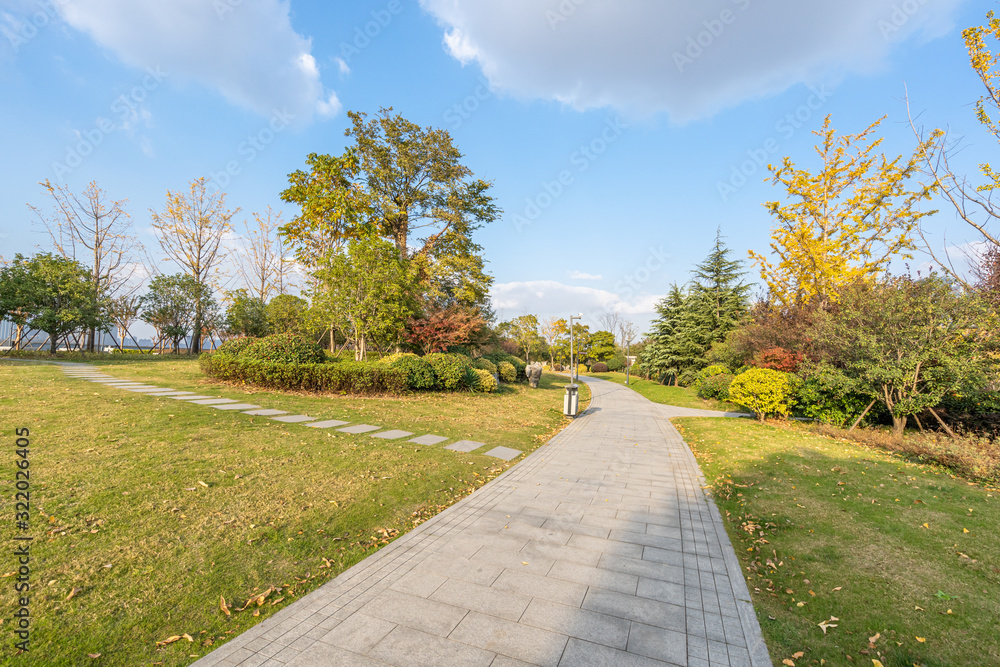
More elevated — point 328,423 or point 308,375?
point 308,375

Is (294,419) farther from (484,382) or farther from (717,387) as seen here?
(717,387)

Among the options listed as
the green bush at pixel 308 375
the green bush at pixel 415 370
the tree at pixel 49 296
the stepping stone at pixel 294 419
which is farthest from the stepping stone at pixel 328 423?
the tree at pixel 49 296

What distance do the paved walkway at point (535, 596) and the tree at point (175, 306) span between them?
26698mm

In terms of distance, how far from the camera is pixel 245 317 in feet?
80.6

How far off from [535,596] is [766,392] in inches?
413

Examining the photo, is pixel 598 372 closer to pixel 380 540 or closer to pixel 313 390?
pixel 313 390

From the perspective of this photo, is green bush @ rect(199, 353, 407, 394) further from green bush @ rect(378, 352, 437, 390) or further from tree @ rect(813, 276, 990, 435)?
tree @ rect(813, 276, 990, 435)

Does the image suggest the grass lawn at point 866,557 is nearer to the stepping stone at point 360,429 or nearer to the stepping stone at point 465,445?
the stepping stone at point 465,445

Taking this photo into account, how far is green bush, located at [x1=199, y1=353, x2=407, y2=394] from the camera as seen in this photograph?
1070 cm

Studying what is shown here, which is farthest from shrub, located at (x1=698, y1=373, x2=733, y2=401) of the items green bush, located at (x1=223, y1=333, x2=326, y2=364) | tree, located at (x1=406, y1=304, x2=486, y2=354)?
green bush, located at (x1=223, y1=333, x2=326, y2=364)

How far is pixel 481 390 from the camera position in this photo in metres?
14.3

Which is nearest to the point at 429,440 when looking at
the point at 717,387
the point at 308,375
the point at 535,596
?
the point at 535,596

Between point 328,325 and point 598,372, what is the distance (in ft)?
112

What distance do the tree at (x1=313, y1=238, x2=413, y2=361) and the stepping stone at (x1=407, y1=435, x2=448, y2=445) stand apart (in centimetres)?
682
